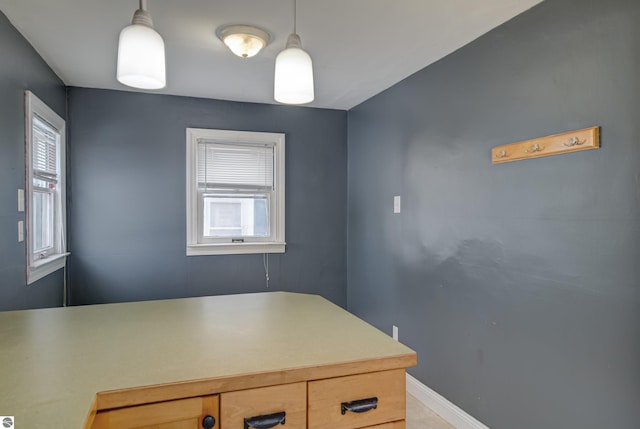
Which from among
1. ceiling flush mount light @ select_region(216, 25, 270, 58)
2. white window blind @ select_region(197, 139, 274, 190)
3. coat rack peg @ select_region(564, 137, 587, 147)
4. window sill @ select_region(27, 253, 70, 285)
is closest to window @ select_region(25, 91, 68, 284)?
window sill @ select_region(27, 253, 70, 285)

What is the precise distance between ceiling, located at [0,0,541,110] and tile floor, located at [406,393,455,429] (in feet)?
7.58

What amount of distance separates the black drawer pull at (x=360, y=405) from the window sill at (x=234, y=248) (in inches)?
108

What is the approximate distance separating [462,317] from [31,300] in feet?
8.54

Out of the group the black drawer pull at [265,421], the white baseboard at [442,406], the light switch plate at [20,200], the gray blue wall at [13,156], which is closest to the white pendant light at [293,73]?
the black drawer pull at [265,421]

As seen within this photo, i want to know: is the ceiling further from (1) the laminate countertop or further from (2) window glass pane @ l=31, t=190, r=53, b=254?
(1) the laminate countertop

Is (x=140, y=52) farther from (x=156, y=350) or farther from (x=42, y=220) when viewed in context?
(x=42, y=220)

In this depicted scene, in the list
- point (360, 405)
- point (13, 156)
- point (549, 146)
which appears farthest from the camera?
point (13, 156)

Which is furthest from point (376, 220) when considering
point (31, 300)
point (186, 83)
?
point (31, 300)

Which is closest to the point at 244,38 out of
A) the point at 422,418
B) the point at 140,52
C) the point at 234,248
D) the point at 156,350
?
the point at 140,52

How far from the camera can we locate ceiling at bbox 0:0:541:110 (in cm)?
201

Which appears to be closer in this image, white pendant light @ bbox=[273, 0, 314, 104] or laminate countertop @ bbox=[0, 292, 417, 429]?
laminate countertop @ bbox=[0, 292, 417, 429]

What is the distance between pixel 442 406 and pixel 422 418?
15 cm

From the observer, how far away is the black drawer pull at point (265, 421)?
1.00 m

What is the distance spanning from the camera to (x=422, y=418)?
2615mm
